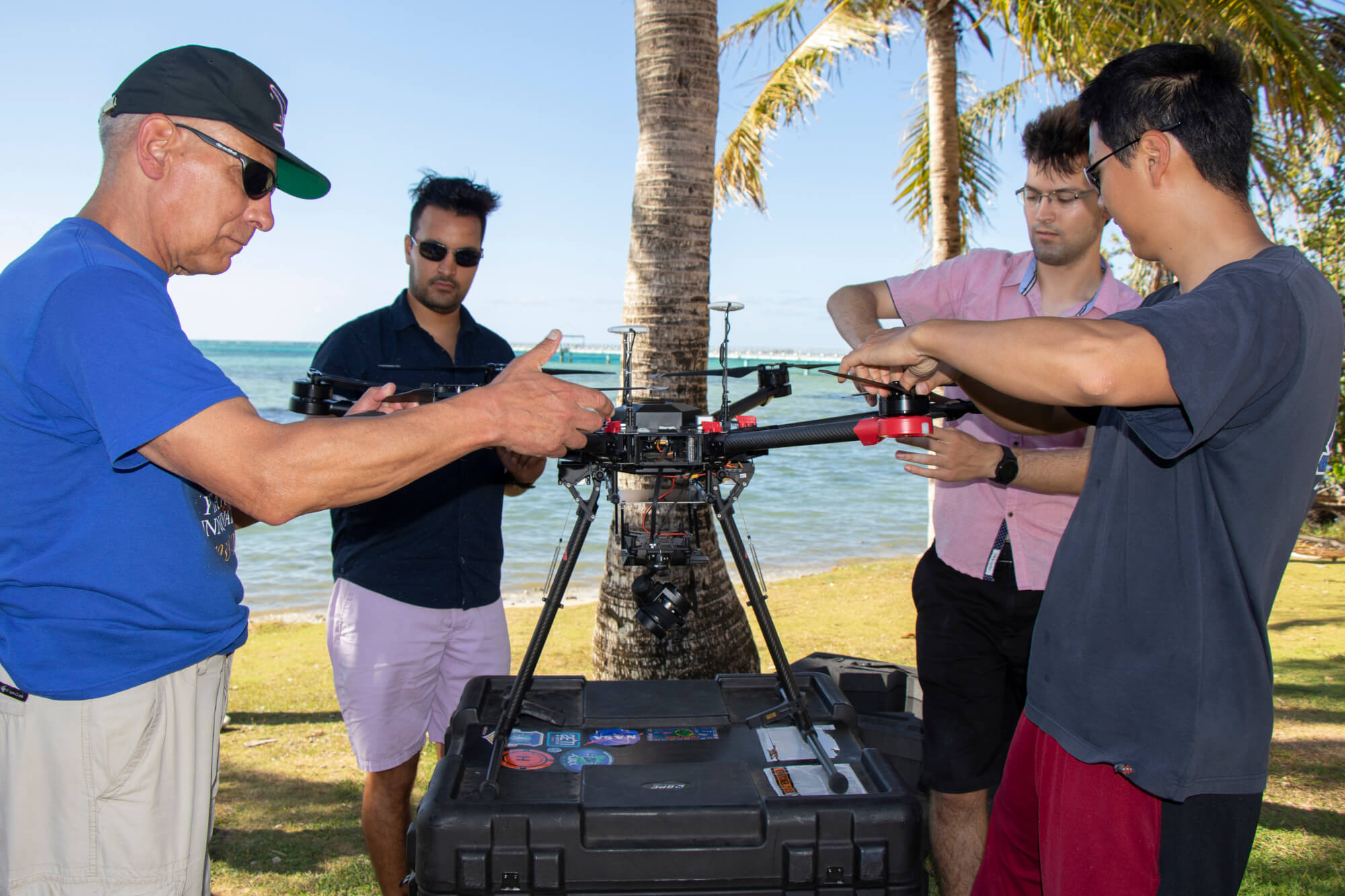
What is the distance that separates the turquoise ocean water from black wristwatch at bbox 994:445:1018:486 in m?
2.68

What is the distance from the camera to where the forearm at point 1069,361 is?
1.62 meters

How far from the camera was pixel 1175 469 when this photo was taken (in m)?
1.90

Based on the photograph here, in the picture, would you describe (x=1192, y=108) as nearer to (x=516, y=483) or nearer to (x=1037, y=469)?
(x=1037, y=469)

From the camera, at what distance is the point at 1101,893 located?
6.52 ft

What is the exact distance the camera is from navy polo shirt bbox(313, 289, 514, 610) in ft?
11.4

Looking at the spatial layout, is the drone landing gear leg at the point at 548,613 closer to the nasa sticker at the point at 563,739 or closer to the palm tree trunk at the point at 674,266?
the nasa sticker at the point at 563,739

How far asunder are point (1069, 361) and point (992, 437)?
1842 mm

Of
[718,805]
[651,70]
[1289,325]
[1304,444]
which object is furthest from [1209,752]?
[651,70]

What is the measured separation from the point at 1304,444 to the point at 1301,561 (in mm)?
10006

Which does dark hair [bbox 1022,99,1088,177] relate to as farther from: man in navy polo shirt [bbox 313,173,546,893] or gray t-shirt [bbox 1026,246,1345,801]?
man in navy polo shirt [bbox 313,173,546,893]

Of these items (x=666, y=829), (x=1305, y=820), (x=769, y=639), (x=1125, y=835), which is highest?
(x=769, y=639)

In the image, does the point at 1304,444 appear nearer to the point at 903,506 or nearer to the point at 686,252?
the point at 686,252

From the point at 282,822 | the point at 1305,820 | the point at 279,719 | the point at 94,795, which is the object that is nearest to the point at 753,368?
the point at 94,795

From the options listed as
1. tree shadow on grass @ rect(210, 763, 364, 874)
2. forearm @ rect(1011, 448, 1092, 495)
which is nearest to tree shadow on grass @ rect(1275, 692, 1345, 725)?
forearm @ rect(1011, 448, 1092, 495)
